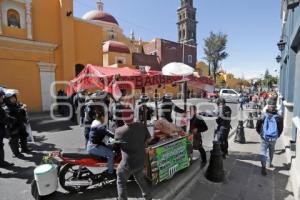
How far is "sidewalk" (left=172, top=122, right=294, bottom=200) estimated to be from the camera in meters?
4.34

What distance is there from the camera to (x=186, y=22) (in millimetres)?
56750

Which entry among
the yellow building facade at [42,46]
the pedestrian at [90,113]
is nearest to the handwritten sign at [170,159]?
the pedestrian at [90,113]

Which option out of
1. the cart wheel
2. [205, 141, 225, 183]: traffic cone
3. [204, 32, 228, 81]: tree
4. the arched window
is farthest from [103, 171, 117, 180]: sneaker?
[204, 32, 228, 81]: tree

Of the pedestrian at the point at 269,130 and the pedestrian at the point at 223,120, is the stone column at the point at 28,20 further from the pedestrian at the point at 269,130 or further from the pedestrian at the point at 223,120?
the pedestrian at the point at 269,130

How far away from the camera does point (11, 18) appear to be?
15016mm

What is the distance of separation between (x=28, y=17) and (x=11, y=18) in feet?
3.68

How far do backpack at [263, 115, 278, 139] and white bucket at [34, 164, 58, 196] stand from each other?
4.80m

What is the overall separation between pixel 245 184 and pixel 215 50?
4514 centimetres

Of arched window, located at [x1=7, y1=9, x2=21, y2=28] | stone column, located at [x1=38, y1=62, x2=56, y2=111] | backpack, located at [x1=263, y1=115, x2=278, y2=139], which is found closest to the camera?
backpack, located at [x1=263, y1=115, x2=278, y2=139]

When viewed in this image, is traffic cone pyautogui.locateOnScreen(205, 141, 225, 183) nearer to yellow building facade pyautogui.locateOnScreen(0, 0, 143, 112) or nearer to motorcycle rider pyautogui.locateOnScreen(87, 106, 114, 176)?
motorcycle rider pyautogui.locateOnScreen(87, 106, 114, 176)

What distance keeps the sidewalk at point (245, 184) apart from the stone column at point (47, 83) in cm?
1466

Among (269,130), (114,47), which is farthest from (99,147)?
(114,47)

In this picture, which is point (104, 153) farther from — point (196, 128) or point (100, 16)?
point (100, 16)

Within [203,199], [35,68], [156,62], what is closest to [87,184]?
[203,199]
